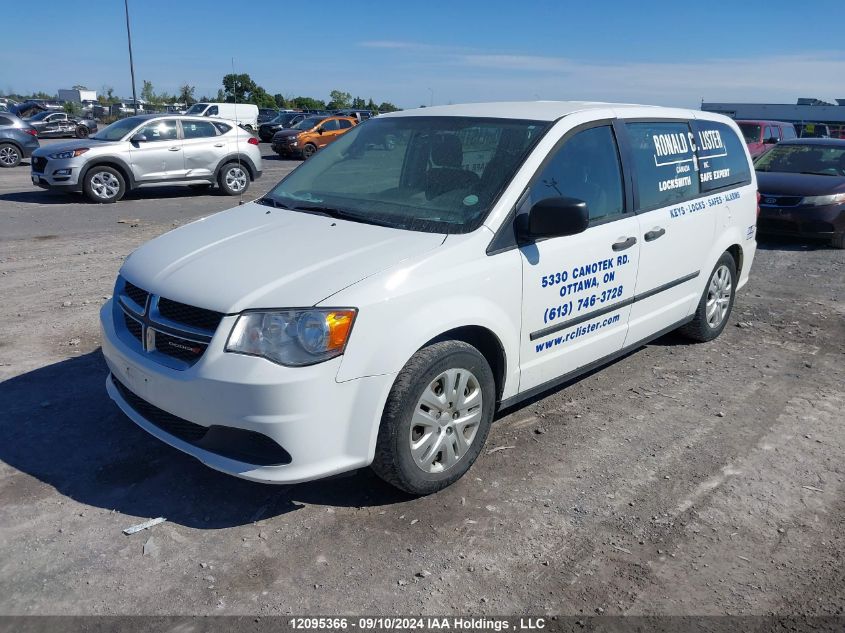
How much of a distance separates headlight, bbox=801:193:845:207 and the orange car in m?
18.8

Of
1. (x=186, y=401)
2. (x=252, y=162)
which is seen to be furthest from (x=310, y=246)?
(x=252, y=162)

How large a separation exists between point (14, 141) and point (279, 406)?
20.4 metres

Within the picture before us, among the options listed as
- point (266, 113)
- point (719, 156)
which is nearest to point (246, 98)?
point (266, 113)

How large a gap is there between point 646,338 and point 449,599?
2753 millimetres

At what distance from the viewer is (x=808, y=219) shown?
33.1 feet

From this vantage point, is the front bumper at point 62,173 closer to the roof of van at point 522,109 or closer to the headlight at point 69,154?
the headlight at point 69,154

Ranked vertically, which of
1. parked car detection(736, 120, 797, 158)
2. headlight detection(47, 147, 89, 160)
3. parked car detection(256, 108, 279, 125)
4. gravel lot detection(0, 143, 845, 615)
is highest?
parked car detection(256, 108, 279, 125)

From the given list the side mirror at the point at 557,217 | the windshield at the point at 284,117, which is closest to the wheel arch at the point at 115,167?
the side mirror at the point at 557,217

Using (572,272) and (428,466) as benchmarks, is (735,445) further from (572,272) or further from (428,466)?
(428,466)

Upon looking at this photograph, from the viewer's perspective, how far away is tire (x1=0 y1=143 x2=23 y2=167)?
19672 millimetres

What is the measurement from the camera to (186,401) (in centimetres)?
317

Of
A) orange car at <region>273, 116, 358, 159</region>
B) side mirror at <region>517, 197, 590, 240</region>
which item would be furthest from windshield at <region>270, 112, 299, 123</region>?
side mirror at <region>517, 197, 590, 240</region>

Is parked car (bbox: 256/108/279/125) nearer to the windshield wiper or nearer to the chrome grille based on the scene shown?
the windshield wiper

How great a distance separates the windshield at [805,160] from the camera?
10.8m
